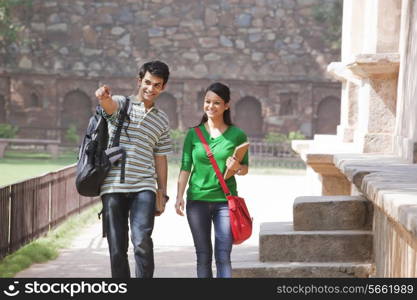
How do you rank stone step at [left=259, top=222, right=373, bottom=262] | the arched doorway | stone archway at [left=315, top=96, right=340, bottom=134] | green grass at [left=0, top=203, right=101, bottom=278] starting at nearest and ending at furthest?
stone step at [left=259, top=222, right=373, bottom=262] → green grass at [left=0, top=203, right=101, bottom=278] → stone archway at [left=315, top=96, right=340, bottom=134] → the arched doorway

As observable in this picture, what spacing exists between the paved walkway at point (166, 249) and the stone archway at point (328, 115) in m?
13.4

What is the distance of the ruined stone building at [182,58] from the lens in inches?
1198

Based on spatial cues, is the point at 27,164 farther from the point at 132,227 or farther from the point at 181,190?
the point at 132,227

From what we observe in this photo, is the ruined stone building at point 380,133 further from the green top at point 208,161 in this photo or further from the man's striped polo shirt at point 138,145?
the man's striped polo shirt at point 138,145

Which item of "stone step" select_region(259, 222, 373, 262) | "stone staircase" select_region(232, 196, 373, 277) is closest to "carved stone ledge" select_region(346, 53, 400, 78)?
"stone staircase" select_region(232, 196, 373, 277)

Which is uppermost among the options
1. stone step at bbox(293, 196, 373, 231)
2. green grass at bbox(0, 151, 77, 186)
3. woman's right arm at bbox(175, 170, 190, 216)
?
woman's right arm at bbox(175, 170, 190, 216)

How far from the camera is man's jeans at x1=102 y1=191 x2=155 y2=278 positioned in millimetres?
5422

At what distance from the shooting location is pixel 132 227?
5.46 m

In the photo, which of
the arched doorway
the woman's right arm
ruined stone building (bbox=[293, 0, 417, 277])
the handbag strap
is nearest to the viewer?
ruined stone building (bbox=[293, 0, 417, 277])

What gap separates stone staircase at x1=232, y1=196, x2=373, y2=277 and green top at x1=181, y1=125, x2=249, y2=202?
0.56 m

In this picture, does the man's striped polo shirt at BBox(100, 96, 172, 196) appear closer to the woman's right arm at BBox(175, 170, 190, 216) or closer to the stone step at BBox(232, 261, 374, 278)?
the woman's right arm at BBox(175, 170, 190, 216)

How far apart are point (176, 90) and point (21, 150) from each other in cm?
634

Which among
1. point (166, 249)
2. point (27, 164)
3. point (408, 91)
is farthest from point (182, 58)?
point (408, 91)

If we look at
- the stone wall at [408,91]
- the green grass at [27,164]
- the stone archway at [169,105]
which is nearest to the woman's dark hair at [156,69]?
the stone wall at [408,91]
